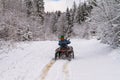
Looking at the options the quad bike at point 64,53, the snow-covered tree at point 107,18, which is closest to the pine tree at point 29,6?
the snow-covered tree at point 107,18

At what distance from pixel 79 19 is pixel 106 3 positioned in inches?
1816

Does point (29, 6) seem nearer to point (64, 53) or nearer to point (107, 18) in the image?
point (107, 18)

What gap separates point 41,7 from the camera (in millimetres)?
51844

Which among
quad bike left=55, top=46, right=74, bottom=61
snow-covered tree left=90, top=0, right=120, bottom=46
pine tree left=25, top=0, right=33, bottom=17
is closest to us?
quad bike left=55, top=46, right=74, bottom=61

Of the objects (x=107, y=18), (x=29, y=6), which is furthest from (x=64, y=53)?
(x=29, y=6)

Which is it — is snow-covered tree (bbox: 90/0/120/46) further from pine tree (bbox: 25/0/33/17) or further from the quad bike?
pine tree (bbox: 25/0/33/17)

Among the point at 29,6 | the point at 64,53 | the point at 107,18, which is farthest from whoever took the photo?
the point at 29,6

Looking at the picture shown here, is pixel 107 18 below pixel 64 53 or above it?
above

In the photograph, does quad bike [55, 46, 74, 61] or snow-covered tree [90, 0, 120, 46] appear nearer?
quad bike [55, 46, 74, 61]

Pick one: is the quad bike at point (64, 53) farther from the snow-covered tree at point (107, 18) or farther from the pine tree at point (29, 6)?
the pine tree at point (29, 6)

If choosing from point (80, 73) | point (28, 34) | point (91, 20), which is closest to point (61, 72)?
point (80, 73)

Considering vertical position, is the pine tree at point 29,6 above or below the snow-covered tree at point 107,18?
above

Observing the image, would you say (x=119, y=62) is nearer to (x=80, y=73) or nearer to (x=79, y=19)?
(x=80, y=73)

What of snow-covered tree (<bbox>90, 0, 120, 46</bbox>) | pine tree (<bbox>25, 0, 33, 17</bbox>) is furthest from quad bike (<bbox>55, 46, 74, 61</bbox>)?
pine tree (<bbox>25, 0, 33, 17</bbox>)
